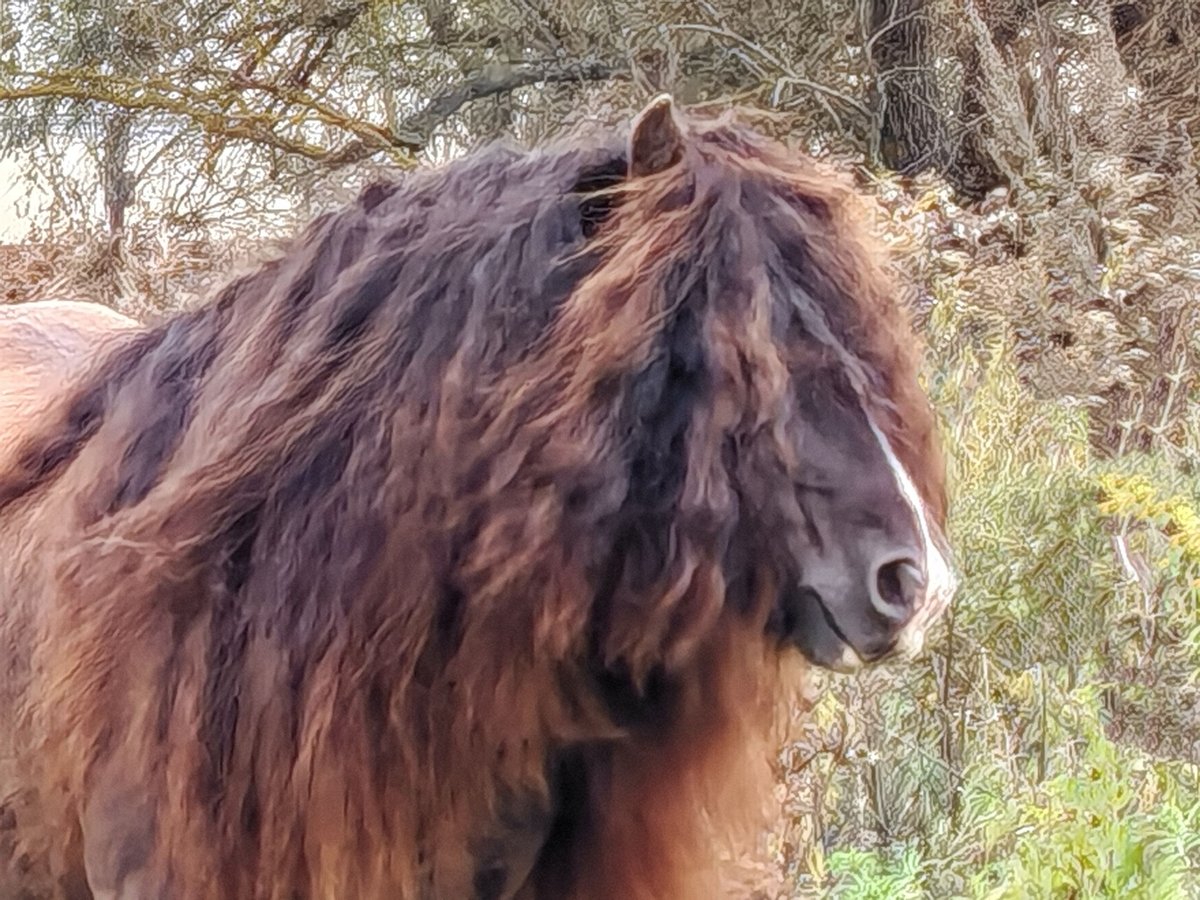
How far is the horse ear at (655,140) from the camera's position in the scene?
3.90 feet

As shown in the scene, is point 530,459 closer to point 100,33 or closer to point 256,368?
point 256,368

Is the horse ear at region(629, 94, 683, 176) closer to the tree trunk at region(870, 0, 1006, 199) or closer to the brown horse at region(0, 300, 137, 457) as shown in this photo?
the brown horse at region(0, 300, 137, 457)

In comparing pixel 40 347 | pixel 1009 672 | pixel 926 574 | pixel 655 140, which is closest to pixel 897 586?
pixel 926 574

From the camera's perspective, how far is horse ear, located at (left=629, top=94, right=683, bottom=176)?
3.90 feet

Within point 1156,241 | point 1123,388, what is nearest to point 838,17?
point 1156,241

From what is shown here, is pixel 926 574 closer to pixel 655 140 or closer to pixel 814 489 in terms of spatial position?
pixel 814 489

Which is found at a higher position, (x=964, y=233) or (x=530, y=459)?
(x=530, y=459)

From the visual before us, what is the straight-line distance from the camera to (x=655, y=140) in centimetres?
121

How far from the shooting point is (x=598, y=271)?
47.2 inches

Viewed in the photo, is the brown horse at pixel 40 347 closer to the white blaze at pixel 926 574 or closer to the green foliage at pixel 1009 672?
the white blaze at pixel 926 574

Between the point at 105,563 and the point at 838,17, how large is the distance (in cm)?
447

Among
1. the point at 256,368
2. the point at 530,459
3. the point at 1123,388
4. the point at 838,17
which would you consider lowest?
the point at 1123,388

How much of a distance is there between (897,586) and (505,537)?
0.35 metres

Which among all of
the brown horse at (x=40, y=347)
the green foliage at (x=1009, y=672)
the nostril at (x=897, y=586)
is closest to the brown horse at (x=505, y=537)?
the nostril at (x=897, y=586)
